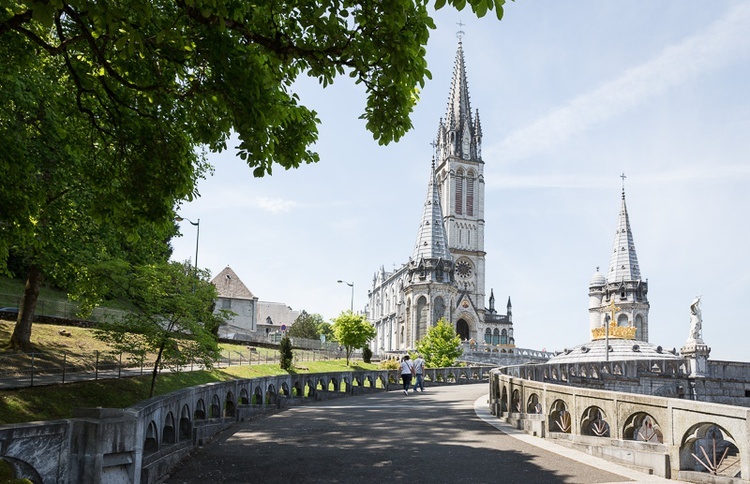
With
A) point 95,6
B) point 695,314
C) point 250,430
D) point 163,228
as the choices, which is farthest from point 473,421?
point 695,314

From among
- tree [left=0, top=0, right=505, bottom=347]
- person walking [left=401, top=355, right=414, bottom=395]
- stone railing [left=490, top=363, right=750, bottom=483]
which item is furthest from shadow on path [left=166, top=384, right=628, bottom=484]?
person walking [left=401, top=355, right=414, bottom=395]

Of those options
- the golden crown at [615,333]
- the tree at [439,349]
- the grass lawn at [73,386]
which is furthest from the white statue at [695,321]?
the grass lawn at [73,386]

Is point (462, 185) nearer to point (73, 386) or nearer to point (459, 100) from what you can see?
point (459, 100)

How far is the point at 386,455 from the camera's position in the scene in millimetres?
11094

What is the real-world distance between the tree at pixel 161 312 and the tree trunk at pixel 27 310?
5577 mm

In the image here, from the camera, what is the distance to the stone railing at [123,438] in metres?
6.41

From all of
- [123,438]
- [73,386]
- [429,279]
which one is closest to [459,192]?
[429,279]

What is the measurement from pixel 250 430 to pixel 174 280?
806 cm

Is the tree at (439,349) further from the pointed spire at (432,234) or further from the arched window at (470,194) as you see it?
the arched window at (470,194)

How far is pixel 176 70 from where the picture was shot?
1070 centimetres

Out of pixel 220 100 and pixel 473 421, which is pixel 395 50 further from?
pixel 473 421

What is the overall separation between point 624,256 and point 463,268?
28.8 metres

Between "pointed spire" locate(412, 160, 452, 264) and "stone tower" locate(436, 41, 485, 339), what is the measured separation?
80.8 ft

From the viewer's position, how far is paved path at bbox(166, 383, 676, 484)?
9.44 metres
